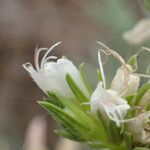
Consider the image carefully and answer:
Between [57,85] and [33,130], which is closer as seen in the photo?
[57,85]

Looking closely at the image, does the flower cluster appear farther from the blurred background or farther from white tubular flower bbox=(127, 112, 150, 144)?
the blurred background

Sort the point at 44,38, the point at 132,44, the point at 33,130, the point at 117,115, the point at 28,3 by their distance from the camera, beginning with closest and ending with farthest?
the point at 117,115 < the point at 132,44 < the point at 33,130 < the point at 44,38 < the point at 28,3

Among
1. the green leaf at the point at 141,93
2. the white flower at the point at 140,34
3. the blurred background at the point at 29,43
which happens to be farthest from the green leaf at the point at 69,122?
the blurred background at the point at 29,43

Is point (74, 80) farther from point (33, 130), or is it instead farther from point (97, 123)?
point (33, 130)

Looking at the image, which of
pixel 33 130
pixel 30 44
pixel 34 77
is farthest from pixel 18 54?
pixel 34 77

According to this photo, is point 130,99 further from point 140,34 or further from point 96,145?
point 140,34

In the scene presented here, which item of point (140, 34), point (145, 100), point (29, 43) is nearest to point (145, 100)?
point (145, 100)
